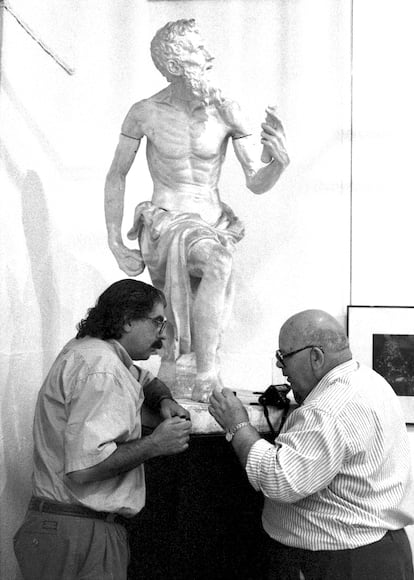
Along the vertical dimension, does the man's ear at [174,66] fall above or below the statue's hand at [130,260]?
above

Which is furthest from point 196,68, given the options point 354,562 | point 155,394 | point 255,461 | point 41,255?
point 354,562

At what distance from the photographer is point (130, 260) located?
4.22m

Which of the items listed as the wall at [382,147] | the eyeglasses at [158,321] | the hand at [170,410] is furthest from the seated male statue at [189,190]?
the wall at [382,147]

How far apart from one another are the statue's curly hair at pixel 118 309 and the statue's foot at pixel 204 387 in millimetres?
920

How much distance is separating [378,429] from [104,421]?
79 cm

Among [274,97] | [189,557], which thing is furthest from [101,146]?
[189,557]

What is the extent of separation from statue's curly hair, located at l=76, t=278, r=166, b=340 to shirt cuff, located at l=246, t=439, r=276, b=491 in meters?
0.57

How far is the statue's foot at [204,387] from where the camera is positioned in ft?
12.8

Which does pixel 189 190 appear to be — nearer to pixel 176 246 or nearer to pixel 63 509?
pixel 176 246

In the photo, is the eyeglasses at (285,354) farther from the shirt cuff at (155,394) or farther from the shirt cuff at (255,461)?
the shirt cuff at (155,394)

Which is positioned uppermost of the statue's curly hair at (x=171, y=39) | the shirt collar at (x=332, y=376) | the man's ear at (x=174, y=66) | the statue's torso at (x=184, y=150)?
the statue's curly hair at (x=171, y=39)

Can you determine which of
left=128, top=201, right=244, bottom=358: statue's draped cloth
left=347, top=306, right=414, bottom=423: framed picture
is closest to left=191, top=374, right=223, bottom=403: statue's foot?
left=128, top=201, right=244, bottom=358: statue's draped cloth

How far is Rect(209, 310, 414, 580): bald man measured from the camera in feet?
8.76

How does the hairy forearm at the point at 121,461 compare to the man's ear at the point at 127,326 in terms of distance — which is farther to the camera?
the man's ear at the point at 127,326
